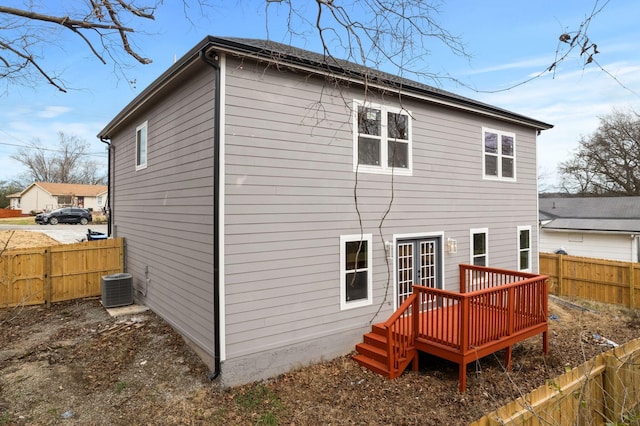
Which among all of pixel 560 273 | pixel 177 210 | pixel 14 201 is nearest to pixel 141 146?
pixel 177 210

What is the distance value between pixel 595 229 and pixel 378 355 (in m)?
16.0

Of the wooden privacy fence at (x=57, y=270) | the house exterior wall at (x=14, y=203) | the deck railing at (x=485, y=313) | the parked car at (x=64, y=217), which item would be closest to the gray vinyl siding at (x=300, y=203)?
the deck railing at (x=485, y=313)

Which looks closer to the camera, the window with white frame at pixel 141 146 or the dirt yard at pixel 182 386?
the dirt yard at pixel 182 386

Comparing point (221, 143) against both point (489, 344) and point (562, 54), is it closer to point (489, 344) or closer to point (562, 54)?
point (562, 54)

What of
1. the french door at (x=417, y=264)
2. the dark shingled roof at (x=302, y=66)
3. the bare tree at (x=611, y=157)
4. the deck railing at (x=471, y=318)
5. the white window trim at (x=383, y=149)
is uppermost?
the bare tree at (x=611, y=157)

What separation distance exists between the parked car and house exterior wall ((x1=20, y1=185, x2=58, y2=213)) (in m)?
16.3

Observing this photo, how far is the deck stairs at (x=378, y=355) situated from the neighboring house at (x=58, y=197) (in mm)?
48732

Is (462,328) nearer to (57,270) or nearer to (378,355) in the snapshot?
(378,355)

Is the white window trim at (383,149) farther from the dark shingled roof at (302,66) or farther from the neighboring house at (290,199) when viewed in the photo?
the dark shingled roof at (302,66)

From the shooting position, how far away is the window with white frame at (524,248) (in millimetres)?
10500

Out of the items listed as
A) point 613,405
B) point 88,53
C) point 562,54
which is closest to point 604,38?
point 562,54

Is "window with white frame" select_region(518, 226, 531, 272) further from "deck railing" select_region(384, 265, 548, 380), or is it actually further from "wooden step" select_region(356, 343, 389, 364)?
"wooden step" select_region(356, 343, 389, 364)

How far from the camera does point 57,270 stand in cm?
905

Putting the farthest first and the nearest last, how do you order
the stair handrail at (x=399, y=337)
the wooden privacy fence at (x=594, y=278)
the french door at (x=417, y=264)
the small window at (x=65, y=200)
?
the small window at (x=65, y=200)
the wooden privacy fence at (x=594, y=278)
the french door at (x=417, y=264)
the stair handrail at (x=399, y=337)
